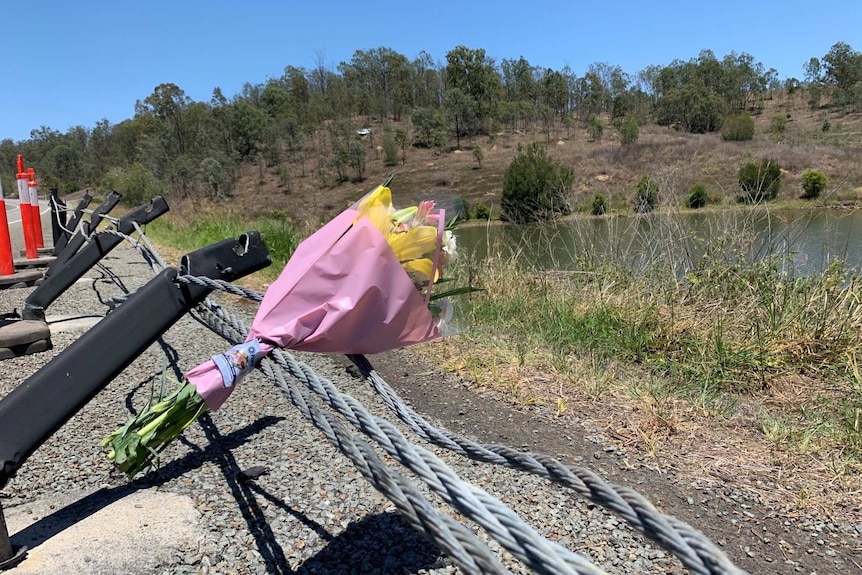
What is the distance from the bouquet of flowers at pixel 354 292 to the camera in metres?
1.60

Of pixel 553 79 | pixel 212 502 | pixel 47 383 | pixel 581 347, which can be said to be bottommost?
pixel 581 347

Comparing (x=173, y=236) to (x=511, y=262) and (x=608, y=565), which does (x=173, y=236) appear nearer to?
(x=511, y=262)

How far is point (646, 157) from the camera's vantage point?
47.4 meters

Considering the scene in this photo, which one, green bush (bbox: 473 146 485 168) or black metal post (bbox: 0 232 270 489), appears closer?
black metal post (bbox: 0 232 270 489)

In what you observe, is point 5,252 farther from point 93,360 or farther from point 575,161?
point 575,161

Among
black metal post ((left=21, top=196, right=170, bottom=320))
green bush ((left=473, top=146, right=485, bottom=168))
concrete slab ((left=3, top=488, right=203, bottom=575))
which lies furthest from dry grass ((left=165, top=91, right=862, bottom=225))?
concrete slab ((left=3, top=488, right=203, bottom=575))

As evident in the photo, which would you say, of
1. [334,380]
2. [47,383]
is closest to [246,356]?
[47,383]

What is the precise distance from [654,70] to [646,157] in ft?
132

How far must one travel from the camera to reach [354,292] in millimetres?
1598

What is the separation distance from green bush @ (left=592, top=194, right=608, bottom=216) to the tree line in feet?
149

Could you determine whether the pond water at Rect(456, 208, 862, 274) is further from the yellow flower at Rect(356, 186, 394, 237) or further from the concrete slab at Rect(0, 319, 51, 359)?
the concrete slab at Rect(0, 319, 51, 359)

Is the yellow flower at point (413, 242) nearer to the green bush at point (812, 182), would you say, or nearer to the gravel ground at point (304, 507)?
the gravel ground at point (304, 507)

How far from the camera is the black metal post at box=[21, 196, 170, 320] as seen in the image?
478cm

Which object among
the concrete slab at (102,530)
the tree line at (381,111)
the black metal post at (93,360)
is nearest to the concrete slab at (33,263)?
the concrete slab at (102,530)
